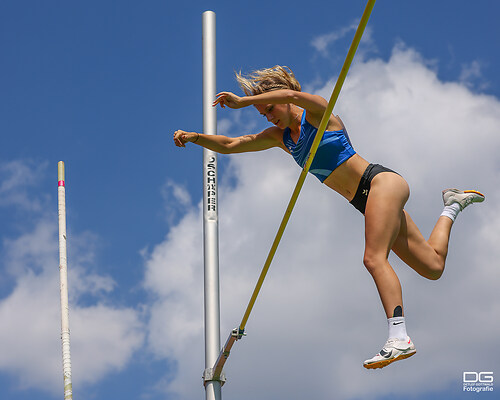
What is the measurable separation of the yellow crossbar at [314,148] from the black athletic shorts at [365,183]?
443mm

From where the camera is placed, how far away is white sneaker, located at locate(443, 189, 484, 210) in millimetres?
6238

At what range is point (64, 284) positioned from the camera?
10.3 meters

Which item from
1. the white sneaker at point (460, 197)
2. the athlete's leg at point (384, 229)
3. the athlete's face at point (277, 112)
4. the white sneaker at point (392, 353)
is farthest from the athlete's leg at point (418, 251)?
the athlete's face at point (277, 112)

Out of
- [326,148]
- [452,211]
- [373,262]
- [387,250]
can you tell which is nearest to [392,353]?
[373,262]

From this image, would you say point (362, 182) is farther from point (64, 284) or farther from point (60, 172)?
point (60, 172)

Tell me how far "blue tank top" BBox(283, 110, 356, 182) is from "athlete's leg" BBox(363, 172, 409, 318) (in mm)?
297

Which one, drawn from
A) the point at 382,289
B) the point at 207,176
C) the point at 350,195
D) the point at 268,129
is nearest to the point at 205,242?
the point at 207,176

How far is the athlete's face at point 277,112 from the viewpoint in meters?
5.60

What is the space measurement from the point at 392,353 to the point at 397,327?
20 cm

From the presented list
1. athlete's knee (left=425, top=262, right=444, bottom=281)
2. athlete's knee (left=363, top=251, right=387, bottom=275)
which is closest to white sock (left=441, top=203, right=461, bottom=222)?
athlete's knee (left=425, top=262, right=444, bottom=281)

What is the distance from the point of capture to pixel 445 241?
5836 millimetres

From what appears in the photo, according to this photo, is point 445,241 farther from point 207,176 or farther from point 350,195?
point 207,176

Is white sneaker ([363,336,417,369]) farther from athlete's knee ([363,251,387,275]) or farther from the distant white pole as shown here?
the distant white pole

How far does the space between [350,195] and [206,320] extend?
2396 mm
